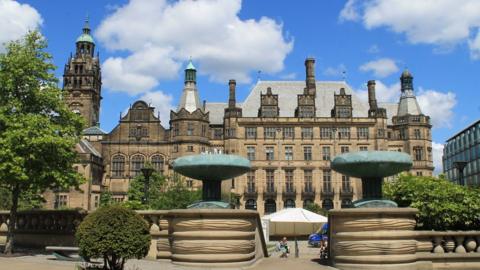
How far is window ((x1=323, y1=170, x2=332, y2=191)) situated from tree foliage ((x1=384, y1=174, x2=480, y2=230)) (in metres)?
40.4

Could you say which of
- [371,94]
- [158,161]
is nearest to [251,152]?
[158,161]

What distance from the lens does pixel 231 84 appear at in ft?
214

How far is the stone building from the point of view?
60.5 m

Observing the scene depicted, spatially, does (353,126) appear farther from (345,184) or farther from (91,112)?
(91,112)

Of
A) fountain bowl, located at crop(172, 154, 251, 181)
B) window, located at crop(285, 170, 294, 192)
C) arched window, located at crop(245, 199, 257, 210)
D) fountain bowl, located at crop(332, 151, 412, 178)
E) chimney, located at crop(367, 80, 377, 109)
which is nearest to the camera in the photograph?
fountain bowl, located at crop(332, 151, 412, 178)

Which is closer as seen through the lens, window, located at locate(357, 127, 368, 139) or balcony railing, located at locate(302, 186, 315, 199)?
balcony railing, located at locate(302, 186, 315, 199)

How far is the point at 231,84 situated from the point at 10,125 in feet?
154

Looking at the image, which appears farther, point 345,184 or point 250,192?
point 345,184

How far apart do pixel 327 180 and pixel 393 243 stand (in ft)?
160

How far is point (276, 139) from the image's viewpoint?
62.8 m

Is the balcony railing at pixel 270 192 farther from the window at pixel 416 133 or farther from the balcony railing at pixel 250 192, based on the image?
the window at pixel 416 133

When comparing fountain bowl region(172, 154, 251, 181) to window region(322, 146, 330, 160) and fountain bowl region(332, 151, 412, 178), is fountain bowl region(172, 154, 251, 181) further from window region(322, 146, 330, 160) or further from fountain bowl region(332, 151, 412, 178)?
window region(322, 146, 330, 160)

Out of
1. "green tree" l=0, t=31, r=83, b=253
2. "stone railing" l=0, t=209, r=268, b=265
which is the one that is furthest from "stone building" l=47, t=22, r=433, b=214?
"stone railing" l=0, t=209, r=268, b=265

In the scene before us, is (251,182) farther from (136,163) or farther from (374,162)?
(374,162)
